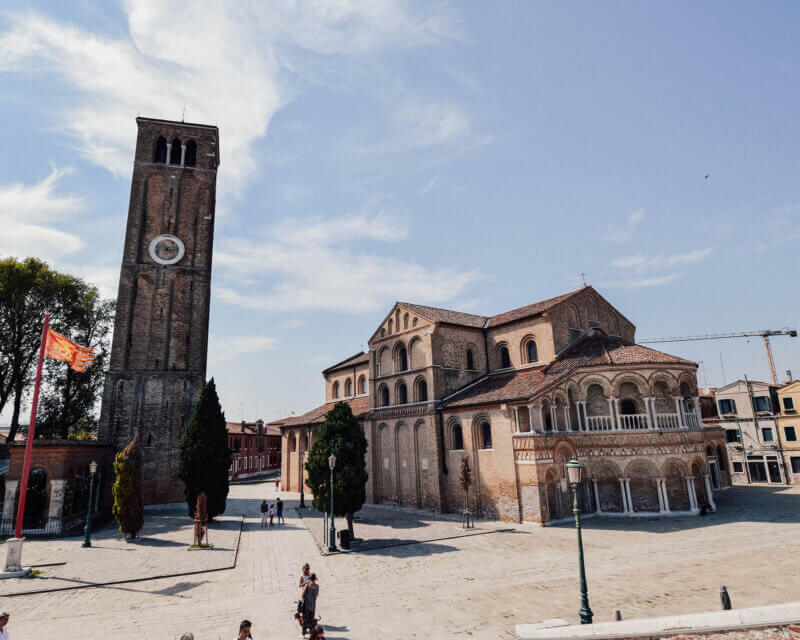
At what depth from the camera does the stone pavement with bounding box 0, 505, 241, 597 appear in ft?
51.9

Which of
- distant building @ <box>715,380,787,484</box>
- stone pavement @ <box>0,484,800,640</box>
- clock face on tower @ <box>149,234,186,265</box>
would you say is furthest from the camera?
distant building @ <box>715,380,787,484</box>

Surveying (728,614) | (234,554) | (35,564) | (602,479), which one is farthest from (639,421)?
(35,564)

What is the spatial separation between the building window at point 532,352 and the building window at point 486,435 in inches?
256

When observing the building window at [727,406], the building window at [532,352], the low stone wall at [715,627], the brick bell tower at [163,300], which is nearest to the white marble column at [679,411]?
the building window at [532,352]

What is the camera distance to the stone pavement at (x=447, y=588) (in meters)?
11.7

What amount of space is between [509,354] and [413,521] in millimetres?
13641

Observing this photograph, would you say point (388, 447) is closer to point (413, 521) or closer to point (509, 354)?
point (413, 521)

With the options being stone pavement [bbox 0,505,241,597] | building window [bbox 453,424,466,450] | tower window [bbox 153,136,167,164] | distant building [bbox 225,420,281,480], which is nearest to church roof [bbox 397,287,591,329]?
building window [bbox 453,424,466,450]

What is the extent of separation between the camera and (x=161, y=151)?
3912 cm

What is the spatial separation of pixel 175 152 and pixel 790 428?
58702mm

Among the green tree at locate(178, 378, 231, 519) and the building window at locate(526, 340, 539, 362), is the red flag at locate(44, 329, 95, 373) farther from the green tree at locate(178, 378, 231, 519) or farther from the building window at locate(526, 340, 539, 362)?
the building window at locate(526, 340, 539, 362)

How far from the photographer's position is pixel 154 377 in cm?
3347

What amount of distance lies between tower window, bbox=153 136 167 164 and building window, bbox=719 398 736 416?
185 ft

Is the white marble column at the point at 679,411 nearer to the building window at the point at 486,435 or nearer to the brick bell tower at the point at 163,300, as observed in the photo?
the building window at the point at 486,435
